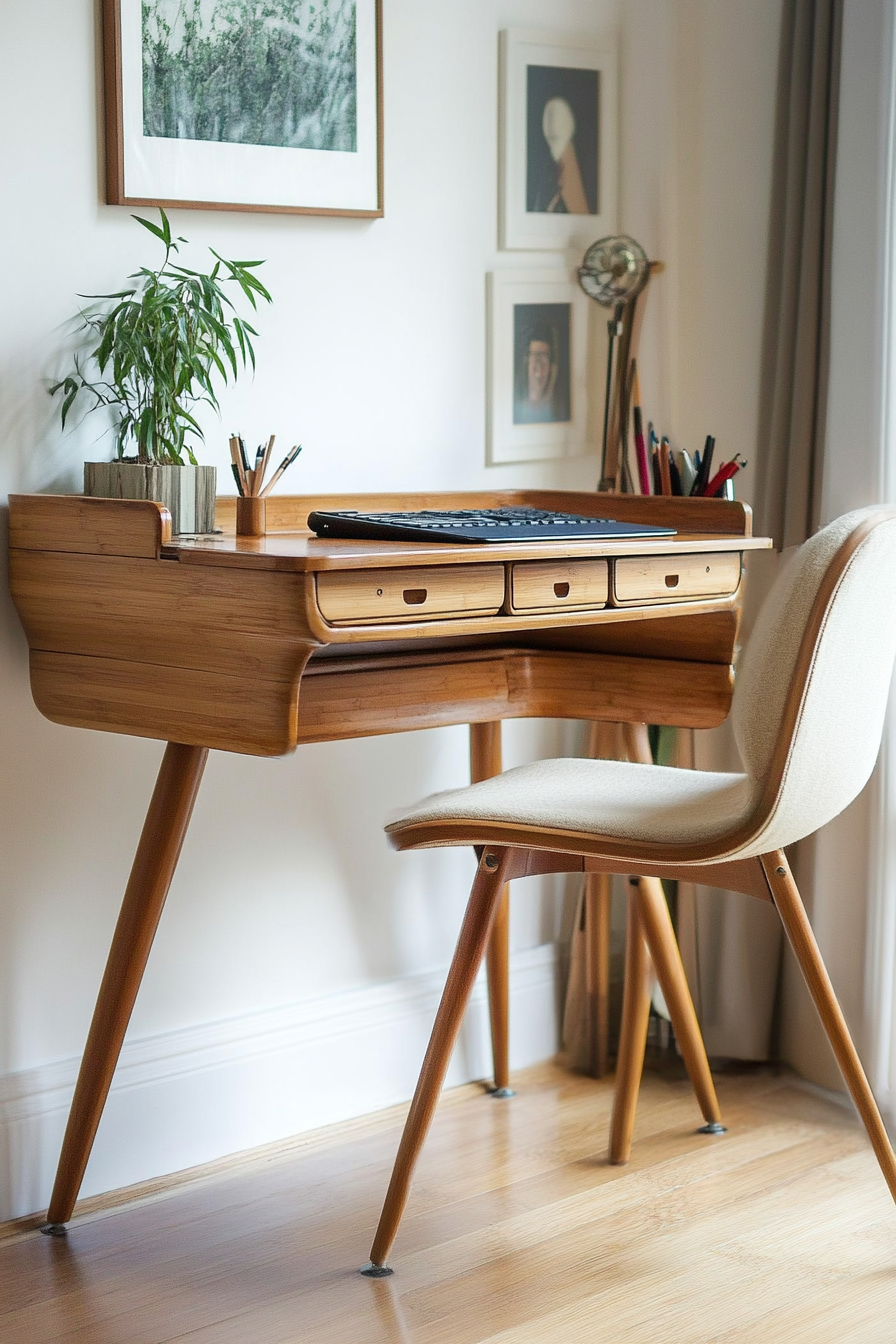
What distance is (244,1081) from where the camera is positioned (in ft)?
7.52

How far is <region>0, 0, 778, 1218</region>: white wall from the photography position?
6.71 ft

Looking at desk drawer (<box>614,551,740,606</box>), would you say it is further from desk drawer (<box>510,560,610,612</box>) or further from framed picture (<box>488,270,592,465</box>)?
framed picture (<box>488,270,592,465</box>)

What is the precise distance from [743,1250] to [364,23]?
72.4 inches

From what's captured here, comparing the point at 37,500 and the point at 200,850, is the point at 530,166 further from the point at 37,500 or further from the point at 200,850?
the point at 200,850

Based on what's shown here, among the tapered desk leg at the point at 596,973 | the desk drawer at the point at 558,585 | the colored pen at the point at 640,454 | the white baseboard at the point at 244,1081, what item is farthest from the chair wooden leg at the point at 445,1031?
the colored pen at the point at 640,454

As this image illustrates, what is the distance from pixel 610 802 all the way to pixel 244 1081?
80 cm

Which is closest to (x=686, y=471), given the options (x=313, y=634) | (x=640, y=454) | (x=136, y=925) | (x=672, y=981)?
(x=640, y=454)

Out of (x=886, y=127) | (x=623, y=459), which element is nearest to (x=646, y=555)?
(x=623, y=459)

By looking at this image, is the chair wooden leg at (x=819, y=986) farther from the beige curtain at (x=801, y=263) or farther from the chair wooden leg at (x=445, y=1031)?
the beige curtain at (x=801, y=263)

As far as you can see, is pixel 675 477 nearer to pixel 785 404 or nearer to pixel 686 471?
pixel 686 471

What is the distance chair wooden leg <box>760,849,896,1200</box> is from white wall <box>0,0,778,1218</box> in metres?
0.82

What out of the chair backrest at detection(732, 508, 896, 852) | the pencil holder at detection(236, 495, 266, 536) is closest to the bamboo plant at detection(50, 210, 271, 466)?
the pencil holder at detection(236, 495, 266, 536)

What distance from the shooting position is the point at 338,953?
95.6 inches

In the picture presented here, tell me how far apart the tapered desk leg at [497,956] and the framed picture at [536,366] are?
0.48 m
